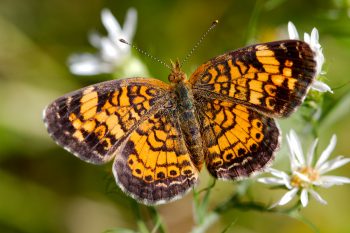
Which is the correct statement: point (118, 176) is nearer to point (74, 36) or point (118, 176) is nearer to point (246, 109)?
point (246, 109)

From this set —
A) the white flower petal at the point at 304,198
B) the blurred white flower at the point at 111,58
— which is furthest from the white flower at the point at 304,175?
the blurred white flower at the point at 111,58

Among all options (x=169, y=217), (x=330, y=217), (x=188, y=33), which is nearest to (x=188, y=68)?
(x=188, y=33)

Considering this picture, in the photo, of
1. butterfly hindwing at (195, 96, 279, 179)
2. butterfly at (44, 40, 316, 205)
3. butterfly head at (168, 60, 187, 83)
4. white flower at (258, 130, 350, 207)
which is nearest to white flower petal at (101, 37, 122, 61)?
butterfly head at (168, 60, 187, 83)

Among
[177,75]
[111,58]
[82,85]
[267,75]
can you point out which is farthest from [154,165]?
[82,85]

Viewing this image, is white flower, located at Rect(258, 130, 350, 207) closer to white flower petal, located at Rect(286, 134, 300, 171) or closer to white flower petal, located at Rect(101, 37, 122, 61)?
white flower petal, located at Rect(286, 134, 300, 171)

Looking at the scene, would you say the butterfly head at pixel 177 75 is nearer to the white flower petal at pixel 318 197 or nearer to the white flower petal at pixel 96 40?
the white flower petal at pixel 318 197

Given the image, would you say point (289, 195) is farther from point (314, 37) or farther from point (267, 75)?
point (314, 37)

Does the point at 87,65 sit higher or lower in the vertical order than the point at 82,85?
higher

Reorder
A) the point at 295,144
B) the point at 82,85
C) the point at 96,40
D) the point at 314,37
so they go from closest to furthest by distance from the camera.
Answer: the point at 314,37
the point at 295,144
the point at 96,40
the point at 82,85

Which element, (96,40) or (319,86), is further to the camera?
(96,40)
